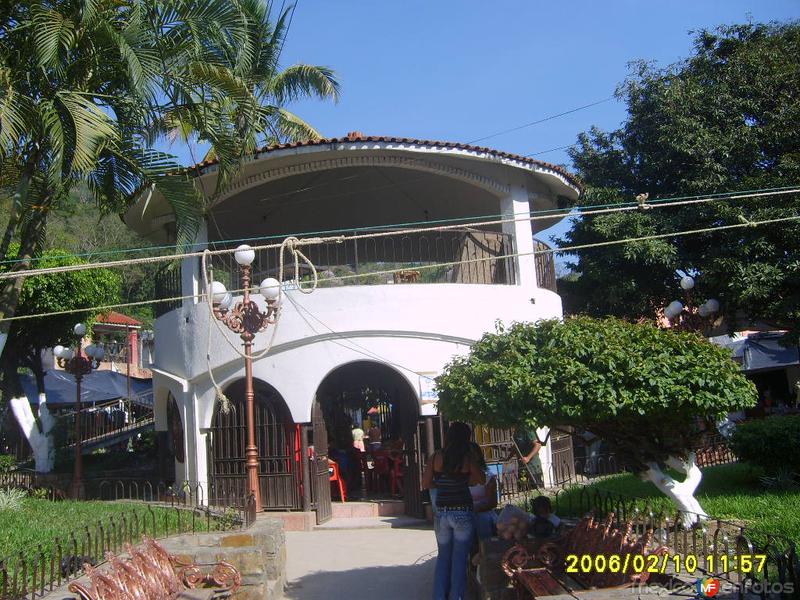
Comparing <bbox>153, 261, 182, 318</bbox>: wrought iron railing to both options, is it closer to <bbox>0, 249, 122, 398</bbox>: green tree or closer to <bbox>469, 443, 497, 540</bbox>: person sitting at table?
<bbox>0, 249, 122, 398</bbox>: green tree

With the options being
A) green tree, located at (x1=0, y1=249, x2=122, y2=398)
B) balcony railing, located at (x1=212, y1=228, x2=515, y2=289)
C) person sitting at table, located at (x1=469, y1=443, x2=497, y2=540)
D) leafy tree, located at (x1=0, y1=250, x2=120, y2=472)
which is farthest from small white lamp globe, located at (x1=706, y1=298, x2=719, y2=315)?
green tree, located at (x1=0, y1=249, x2=122, y2=398)

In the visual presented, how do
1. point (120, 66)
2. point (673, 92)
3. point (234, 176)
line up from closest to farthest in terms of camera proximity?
point (120, 66) < point (234, 176) < point (673, 92)

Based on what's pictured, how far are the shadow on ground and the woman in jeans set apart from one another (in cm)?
134

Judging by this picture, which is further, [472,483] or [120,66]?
[120,66]

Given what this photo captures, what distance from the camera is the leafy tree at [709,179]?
15797mm

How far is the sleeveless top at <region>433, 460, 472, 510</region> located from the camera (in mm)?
7430

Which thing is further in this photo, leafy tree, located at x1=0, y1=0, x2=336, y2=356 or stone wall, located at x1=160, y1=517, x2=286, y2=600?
leafy tree, located at x1=0, y1=0, x2=336, y2=356

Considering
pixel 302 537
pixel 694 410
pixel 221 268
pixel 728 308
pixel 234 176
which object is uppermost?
pixel 234 176

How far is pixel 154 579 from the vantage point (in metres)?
6.91

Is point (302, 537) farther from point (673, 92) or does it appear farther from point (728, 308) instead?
point (673, 92)

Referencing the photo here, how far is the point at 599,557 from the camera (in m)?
6.28

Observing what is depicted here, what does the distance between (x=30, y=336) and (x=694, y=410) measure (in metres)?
19.0

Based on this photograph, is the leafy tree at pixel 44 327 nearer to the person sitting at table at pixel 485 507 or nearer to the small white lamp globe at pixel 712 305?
the person sitting at table at pixel 485 507

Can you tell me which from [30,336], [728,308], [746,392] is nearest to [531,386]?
[746,392]
